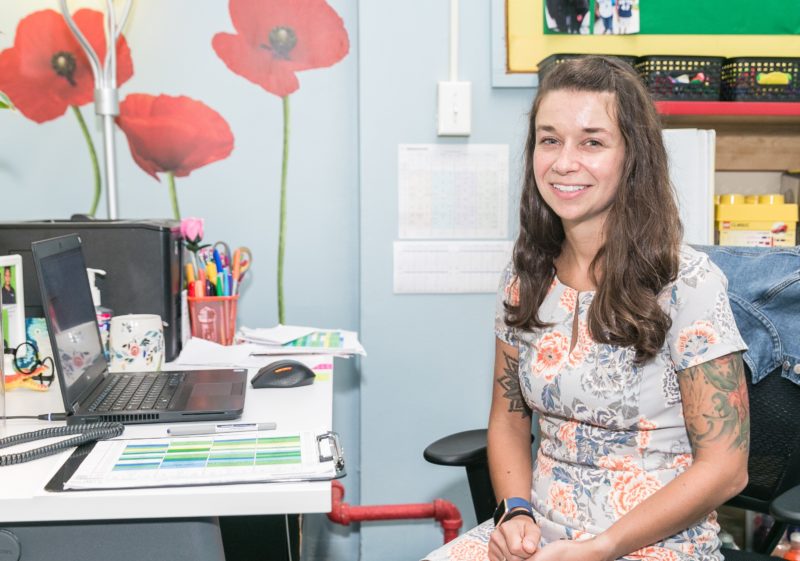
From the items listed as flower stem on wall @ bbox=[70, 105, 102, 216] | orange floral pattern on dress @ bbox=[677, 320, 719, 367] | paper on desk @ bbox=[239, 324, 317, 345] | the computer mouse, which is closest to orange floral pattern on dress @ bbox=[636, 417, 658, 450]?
orange floral pattern on dress @ bbox=[677, 320, 719, 367]

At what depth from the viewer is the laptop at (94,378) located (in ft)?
3.79

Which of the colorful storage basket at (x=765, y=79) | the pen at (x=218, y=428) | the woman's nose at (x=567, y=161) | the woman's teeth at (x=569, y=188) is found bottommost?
the pen at (x=218, y=428)

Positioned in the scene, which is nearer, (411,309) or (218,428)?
(218,428)

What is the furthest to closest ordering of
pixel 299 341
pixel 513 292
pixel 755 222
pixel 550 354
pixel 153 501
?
pixel 755 222 < pixel 299 341 < pixel 513 292 < pixel 550 354 < pixel 153 501

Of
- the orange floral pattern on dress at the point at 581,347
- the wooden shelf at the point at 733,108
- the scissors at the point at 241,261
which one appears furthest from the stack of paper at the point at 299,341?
the wooden shelf at the point at 733,108

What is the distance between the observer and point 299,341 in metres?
1.74

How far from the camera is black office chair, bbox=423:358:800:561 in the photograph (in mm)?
1290

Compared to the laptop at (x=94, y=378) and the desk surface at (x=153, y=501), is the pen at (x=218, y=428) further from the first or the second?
the desk surface at (x=153, y=501)

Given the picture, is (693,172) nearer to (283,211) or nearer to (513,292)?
(513,292)

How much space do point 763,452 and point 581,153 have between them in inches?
23.9

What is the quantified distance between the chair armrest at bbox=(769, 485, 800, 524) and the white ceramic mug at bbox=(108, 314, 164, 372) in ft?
3.61

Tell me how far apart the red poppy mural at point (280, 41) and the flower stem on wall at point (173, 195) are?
0.32 meters

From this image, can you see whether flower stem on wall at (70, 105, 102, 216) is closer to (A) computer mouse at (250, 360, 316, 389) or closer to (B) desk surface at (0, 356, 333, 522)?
(A) computer mouse at (250, 360, 316, 389)

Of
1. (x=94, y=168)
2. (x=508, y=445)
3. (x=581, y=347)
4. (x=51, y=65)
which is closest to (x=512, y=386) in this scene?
(x=508, y=445)
